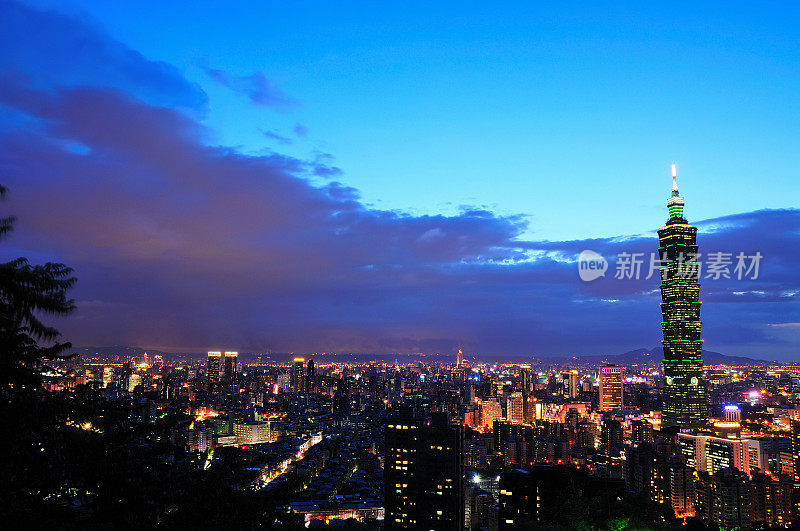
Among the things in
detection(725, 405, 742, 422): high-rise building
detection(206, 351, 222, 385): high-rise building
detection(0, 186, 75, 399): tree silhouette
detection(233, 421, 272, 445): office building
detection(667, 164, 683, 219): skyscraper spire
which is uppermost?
detection(667, 164, 683, 219): skyscraper spire

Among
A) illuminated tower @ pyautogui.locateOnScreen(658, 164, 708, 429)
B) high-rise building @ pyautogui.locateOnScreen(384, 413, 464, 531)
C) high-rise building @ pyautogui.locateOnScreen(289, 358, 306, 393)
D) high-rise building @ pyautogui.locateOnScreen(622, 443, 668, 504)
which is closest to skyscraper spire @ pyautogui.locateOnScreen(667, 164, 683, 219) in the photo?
illuminated tower @ pyautogui.locateOnScreen(658, 164, 708, 429)

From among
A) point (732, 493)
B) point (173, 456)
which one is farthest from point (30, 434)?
point (732, 493)

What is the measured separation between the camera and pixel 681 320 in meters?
36.4

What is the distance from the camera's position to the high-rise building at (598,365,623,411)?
45.0 metres

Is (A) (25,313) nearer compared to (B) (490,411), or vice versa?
(A) (25,313)

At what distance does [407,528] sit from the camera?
1455 centimetres

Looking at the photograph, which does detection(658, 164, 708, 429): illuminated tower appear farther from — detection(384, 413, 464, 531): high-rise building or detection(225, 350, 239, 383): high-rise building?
detection(225, 350, 239, 383): high-rise building

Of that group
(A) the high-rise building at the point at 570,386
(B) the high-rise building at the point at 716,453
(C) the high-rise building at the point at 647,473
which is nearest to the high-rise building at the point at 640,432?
(B) the high-rise building at the point at 716,453

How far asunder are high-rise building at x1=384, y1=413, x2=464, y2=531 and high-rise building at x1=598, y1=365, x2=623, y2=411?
108ft

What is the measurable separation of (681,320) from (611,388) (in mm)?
10934

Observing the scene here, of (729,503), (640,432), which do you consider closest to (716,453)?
(640,432)

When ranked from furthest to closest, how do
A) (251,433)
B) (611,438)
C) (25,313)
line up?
(251,433) → (611,438) → (25,313)

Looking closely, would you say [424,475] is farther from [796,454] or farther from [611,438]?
[611,438]

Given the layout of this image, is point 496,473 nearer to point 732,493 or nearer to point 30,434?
point 732,493
